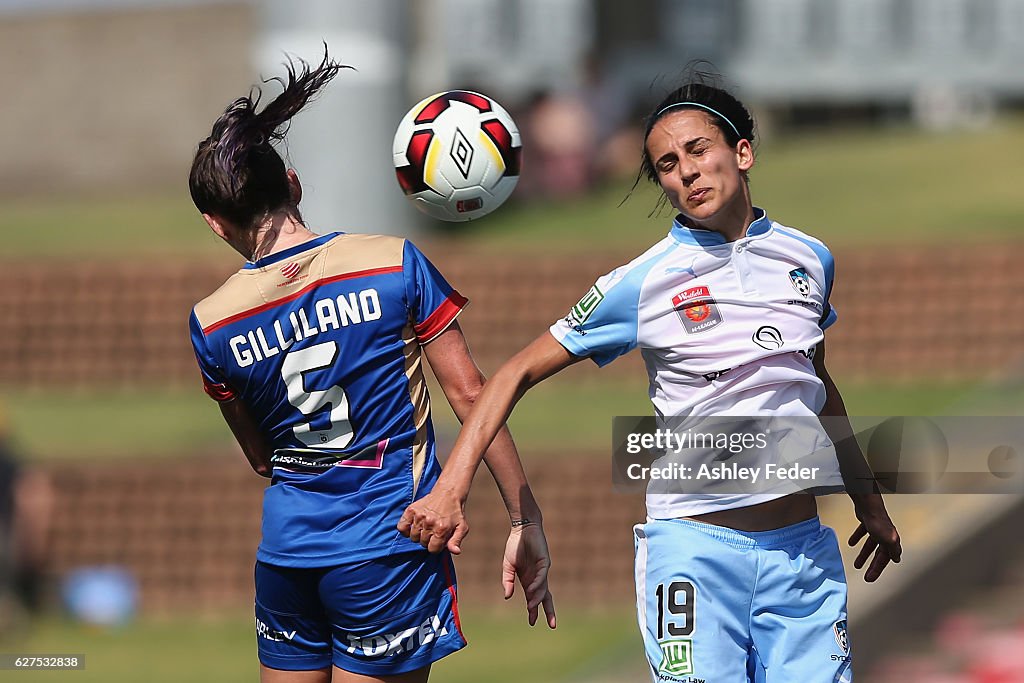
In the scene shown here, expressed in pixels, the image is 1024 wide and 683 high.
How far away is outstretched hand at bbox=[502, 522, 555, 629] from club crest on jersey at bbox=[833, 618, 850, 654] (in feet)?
2.80

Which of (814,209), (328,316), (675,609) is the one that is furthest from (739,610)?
(814,209)

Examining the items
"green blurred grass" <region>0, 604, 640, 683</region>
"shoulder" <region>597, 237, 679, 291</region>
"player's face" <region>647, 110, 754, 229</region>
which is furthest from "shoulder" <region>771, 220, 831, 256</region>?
"green blurred grass" <region>0, 604, 640, 683</region>

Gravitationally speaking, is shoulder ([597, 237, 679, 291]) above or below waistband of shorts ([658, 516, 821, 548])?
above

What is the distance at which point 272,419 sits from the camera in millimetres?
4508

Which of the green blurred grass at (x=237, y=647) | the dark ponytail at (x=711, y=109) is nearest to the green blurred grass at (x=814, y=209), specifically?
the green blurred grass at (x=237, y=647)

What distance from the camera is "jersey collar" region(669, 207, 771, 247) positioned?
4.54 m

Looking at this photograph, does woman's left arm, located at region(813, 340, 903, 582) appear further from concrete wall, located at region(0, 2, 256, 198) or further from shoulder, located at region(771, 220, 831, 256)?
concrete wall, located at region(0, 2, 256, 198)

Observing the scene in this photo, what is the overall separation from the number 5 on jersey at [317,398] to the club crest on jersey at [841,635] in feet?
5.16

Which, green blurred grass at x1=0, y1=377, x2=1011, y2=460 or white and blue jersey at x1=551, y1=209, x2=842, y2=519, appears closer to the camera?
white and blue jersey at x1=551, y1=209, x2=842, y2=519

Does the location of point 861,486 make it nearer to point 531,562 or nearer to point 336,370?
point 531,562

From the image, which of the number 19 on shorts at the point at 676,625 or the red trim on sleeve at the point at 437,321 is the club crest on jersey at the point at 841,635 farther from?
the red trim on sleeve at the point at 437,321

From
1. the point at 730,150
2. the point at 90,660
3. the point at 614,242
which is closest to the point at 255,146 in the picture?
the point at 730,150

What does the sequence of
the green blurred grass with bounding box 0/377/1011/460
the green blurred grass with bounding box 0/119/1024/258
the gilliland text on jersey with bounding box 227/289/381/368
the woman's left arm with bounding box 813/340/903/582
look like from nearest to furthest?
1. the gilliland text on jersey with bounding box 227/289/381/368
2. the woman's left arm with bounding box 813/340/903/582
3. the green blurred grass with bounding box 0/377/1011/460
4. the green blurred grass with bounding box 0/119/1024/258

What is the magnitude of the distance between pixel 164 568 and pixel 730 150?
9780 millimetres
